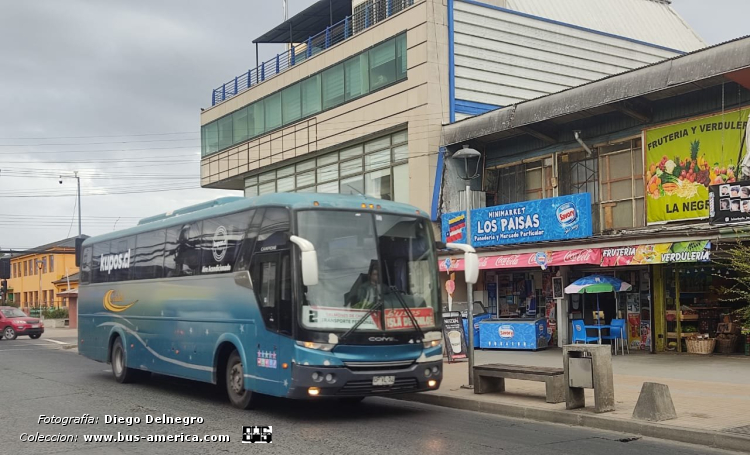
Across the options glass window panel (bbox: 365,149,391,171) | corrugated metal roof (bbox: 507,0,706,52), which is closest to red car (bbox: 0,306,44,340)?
glass window panel (bbox: 365,149,391,171)

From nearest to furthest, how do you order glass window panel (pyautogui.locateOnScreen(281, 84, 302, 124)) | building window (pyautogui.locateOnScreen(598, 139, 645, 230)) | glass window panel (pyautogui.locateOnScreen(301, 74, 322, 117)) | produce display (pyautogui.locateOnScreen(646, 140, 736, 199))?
produce display (pyautogui.locateOnScreen(646, 140, 736, 199)), building window (pyautogui.locateOnScreen(598, 139, 645, 230)), glass window panel (pyautogui.locateOnScreen(301, 74, 322, 117)), glass window panel (pyautogui.locateOnScreen(281, 84, 302, 124))

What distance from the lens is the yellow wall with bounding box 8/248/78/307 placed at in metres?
76.2

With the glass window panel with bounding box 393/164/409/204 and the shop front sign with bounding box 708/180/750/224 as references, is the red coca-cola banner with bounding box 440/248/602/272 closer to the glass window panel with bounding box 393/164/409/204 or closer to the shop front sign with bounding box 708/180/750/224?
the shop front sign with bounding box 708/180/750/224

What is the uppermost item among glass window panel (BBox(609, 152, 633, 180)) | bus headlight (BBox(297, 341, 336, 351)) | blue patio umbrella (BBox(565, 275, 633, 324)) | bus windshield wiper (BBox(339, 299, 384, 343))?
glass window panel (BBox(609, 152, 633, 180))

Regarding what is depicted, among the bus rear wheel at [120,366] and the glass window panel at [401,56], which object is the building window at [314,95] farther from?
the bus rear wheel at [120,366]

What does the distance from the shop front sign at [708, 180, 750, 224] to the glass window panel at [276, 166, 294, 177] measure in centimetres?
1945

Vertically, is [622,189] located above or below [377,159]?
below

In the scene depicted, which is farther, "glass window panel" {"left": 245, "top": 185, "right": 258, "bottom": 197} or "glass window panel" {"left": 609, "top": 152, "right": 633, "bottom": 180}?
"glass window panel" {"left": 245, "top": 185, "right": 258, "bottom": 197}

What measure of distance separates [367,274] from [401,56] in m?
16.2

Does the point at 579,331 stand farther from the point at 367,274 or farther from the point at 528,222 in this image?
the point at 367,274

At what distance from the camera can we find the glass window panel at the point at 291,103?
105 feet

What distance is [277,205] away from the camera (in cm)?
1205

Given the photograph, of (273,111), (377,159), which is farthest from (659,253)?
Answer: (273,111)

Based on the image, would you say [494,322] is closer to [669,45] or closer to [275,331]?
[275,331]
